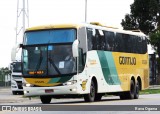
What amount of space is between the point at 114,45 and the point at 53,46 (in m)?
5.10

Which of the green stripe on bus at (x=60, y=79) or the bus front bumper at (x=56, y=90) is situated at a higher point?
the green stripe on bus at (x=60, y=79)

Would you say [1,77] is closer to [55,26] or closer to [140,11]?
[140,11]

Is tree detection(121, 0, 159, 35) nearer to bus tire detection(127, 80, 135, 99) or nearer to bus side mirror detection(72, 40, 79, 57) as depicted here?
bus tire detection(127, 80, 135, 99)

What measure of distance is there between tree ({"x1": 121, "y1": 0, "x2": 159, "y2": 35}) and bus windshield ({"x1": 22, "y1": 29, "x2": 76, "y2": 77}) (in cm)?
4726

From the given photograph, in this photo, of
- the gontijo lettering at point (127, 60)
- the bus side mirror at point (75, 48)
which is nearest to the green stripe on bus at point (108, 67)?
the gontijo lettering at point (127, 60)

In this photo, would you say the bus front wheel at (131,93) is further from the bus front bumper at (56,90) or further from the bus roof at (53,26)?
the bus roof at (53,26)

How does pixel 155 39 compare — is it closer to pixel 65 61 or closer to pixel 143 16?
pixel 143 16

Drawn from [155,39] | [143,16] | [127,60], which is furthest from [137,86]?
[143,16]

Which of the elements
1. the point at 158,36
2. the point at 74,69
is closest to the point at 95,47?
the point at 74,69

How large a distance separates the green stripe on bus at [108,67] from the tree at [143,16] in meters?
43.0

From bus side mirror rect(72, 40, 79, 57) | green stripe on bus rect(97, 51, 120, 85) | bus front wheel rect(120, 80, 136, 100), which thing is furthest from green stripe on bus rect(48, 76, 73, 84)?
bus front wheel rect(120, 80, 136, 100)

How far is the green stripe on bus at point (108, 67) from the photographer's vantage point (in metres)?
29.5

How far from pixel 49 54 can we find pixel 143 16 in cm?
4917

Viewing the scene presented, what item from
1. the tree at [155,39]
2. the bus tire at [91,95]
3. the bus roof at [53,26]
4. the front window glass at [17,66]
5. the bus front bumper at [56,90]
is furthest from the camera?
the tree at [155,39]
